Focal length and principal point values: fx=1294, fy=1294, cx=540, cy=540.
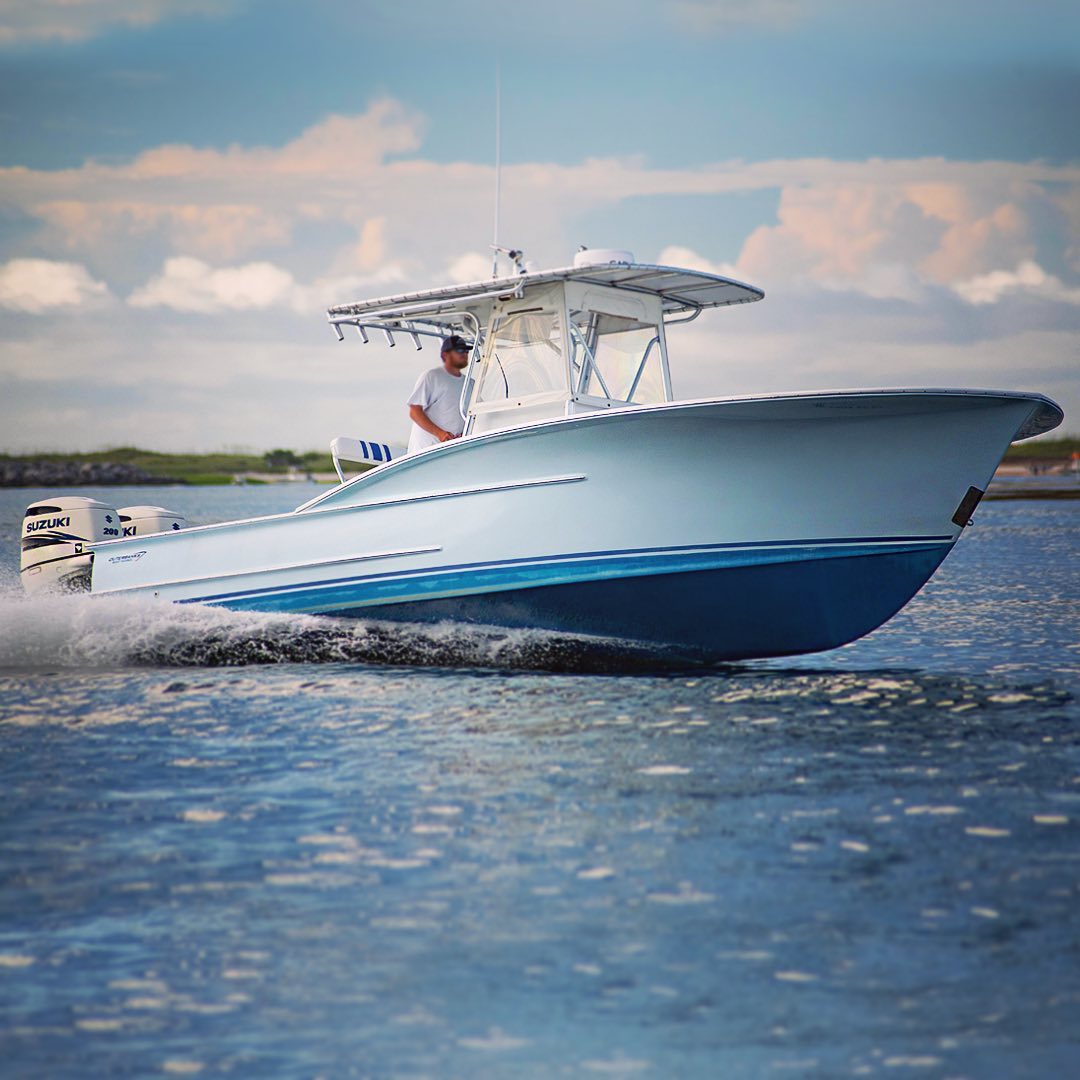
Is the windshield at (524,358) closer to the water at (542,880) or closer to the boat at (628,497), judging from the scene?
the boat at (628,497)

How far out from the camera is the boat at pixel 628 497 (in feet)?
30.1

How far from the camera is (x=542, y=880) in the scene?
16.1 feet

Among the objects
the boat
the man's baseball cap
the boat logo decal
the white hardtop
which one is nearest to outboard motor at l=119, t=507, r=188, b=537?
the boat logo decal

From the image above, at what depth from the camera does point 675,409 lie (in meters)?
9.04

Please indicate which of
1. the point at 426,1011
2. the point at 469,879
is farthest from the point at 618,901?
the point at 426,1011

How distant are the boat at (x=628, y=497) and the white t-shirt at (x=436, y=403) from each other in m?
0.29

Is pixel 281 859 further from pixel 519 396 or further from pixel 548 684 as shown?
pixel 519 396

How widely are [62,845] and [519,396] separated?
5.92 m

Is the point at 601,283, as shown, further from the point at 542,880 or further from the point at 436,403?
the point at 542,880

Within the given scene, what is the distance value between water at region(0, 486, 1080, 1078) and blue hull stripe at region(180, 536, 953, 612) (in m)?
0.86

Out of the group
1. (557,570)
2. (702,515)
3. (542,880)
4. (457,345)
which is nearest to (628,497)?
(702,515)

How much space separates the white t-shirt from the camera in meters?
11.1

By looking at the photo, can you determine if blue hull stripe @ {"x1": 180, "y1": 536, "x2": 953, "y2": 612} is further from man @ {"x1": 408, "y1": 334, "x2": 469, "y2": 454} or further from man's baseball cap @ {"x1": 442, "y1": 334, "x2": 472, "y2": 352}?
man's baseball cap @ {"x1": 442, "y1": 334, "x2": 472, "y2": 352}

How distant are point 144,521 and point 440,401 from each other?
331 cm
